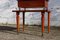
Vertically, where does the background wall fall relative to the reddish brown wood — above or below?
below

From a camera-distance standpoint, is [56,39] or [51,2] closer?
[56,39]

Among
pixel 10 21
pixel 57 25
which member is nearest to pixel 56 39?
pixel 57 25

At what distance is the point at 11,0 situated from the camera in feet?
18.4

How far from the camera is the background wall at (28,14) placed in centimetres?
534

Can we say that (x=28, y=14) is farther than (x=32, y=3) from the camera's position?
Yes

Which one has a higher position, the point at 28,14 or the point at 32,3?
the point at 32,3

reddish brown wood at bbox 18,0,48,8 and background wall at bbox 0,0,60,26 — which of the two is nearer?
reddish brown wood at bbox 18,0,48,8

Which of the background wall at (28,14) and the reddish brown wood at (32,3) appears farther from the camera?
the background wall at (28,14)

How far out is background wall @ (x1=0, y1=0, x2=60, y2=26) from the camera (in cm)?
534

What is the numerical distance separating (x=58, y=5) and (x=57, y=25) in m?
0.54

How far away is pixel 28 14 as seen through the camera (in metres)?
5.51

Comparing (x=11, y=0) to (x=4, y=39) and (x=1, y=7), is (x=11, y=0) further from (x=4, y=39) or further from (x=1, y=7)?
(x=4, y=39)

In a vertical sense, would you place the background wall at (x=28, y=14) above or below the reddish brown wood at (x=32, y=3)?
below

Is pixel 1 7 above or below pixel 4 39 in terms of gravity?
above
